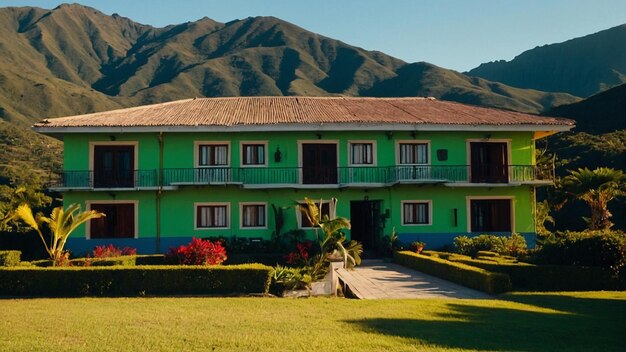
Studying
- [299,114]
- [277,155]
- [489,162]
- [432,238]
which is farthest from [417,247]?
[299,114]

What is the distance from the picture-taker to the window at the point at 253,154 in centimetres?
2584

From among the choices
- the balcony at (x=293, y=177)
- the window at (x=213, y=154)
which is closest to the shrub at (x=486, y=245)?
the balcony at (x=293, y=177)

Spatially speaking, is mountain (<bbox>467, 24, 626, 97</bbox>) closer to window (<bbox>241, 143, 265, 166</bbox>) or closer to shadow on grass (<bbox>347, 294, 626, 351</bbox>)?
window (<bbox>241, 143, 265, 166</bbox>)

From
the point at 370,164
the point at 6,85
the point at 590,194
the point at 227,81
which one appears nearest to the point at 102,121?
the point at 370,164

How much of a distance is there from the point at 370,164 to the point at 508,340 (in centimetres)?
1736

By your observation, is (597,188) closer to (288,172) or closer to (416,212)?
(416,212)

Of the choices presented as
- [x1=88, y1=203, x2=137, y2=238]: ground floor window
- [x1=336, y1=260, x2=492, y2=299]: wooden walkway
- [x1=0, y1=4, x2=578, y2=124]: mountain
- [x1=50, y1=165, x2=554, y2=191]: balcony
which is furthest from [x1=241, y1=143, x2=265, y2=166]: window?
[x1=0, y1=4, x2=578, y2=124]: mountain

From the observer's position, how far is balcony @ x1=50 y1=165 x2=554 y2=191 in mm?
24922

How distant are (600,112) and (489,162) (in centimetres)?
3570

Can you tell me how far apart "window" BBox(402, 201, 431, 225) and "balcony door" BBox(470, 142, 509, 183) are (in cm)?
264

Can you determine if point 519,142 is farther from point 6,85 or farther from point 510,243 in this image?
point 6,85

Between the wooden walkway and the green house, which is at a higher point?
the green house

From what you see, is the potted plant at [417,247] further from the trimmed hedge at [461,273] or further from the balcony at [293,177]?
the balcony at [293,177]

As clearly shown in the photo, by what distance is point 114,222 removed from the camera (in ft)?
83.1
